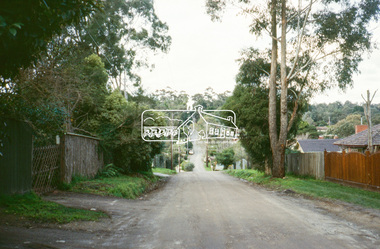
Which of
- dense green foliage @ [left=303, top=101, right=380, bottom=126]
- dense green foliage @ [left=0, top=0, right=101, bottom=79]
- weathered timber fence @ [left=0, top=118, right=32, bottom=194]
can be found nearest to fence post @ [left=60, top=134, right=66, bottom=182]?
weathered timber fence @ [left=0, top=118, right=32, bottom=194]

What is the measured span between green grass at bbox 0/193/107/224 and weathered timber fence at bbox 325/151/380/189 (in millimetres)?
11703

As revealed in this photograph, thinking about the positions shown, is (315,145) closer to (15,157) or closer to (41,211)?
(15,157)

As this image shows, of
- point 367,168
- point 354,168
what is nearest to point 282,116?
point 354,168

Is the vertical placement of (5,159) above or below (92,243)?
above

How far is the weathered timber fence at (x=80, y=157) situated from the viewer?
515 inches

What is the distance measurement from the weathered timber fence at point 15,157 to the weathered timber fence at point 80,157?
2531 mm

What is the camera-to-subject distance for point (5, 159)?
9086 millimetres

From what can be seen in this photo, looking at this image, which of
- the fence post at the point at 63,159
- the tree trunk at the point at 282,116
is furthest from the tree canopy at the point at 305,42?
the fence post at the point at 63,159

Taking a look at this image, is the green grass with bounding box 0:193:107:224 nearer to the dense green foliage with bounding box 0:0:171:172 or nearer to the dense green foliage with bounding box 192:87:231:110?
the dense green foliage with bounding box 0:0:171:172

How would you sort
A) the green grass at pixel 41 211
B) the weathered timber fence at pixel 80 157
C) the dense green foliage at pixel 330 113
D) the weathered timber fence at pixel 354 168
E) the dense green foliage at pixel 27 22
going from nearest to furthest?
1. the dense green foliage at pixel 27 22
2. the green grass at pixel 41 211
3. the weathered timber fence at pixel 80 157
4. the weathered timber fence at pixel 354 168
5. the dense green foliage at pixel 330 113

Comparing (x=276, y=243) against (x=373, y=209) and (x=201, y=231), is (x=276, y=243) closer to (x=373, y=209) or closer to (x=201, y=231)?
(x=201, y=231)

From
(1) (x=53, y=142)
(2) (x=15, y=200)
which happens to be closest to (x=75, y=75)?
(1) (x=53, y=142)

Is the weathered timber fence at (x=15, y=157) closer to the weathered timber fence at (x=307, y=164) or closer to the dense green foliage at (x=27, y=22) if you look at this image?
the dense green foliage at (x=27, y=22)

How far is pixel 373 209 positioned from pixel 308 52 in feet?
42.8
